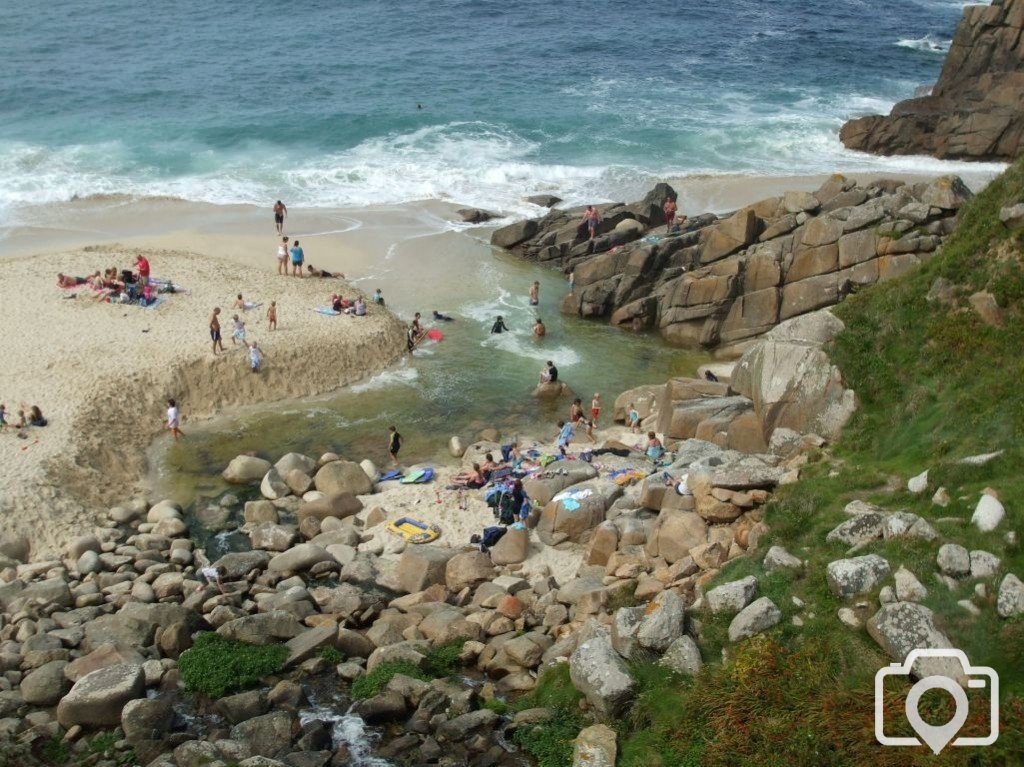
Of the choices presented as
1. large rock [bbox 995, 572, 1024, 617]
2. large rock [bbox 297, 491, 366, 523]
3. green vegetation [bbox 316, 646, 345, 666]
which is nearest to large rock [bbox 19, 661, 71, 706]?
green vegetation [bbox 316, 646, 345, 666]

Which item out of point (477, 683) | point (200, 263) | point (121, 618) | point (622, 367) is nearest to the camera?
point (477, 683)

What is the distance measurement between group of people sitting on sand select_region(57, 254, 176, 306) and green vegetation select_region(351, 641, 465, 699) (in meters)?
19.7

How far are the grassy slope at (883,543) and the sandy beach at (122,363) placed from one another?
15.5m

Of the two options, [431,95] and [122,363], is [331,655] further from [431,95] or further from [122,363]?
[431,95]

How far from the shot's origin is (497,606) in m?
20.9

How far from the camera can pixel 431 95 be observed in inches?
2489

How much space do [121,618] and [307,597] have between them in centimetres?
366

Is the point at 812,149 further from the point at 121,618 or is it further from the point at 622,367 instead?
the point at 121,618

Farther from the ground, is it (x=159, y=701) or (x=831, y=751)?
(x=831, y=751)

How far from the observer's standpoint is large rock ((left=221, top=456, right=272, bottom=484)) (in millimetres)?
26766

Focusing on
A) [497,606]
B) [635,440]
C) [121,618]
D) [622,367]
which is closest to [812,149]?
Answer: [622,367]

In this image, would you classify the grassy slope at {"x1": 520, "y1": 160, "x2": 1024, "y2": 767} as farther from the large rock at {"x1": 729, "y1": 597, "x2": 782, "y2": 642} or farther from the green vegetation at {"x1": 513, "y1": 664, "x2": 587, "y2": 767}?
the green vegetation at {"x1": 513, "y1": 664, "x2": 587, "y2": 767}

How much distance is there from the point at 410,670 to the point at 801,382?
11694 millimetres

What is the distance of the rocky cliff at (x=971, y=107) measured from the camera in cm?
5188
